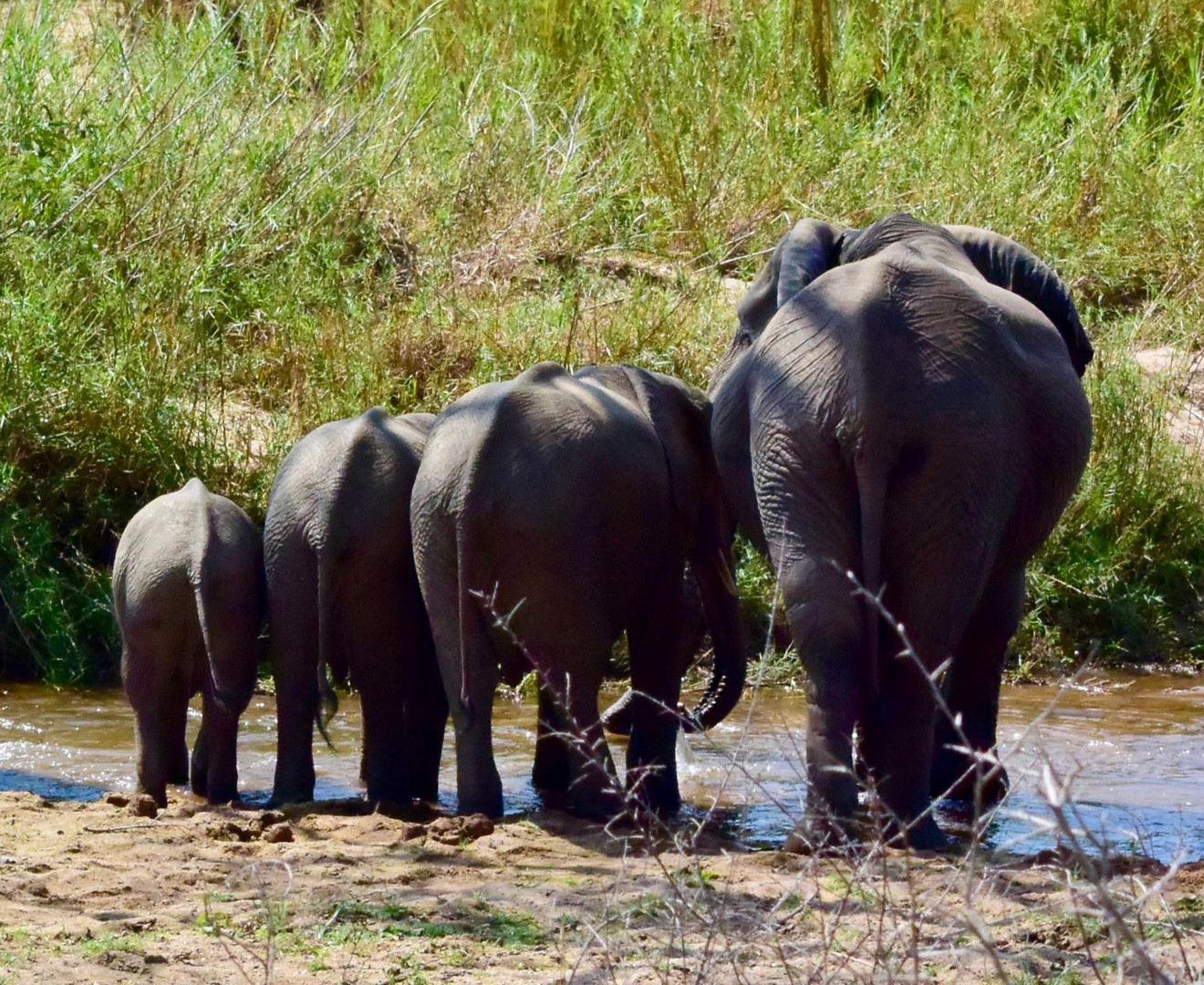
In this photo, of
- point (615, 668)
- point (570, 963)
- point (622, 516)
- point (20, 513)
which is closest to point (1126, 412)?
point (615, 668)

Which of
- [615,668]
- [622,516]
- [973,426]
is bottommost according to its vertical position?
[615,668]

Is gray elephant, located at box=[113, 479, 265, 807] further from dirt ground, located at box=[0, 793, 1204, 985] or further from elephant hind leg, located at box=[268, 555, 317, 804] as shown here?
dirt ground, located at box=[0, 793, 1204, 985]

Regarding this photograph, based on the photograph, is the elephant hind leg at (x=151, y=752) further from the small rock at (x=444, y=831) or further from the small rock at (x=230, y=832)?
the small rock at (x=444, y=831)

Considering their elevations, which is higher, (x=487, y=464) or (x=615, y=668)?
(x=487, y=464)

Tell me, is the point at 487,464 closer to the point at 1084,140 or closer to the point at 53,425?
the point at 53,425

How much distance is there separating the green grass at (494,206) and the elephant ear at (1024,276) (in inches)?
101

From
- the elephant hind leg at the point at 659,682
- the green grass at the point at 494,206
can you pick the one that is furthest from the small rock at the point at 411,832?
the green grass at the point at 494,206

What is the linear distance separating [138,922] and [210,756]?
5.88 feet

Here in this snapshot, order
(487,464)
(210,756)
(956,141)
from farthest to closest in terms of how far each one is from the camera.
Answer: (956,141) < (210,756) < (487,464)

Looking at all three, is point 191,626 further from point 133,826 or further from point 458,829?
point 458,829

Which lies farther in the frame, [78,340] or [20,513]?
[78,340]

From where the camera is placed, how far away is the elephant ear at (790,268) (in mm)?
5537

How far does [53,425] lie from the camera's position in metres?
8.38

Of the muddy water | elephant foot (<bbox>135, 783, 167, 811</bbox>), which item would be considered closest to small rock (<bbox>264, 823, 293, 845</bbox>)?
elephant foot (<bbox>135, 783, 167, 811</bbox>)
